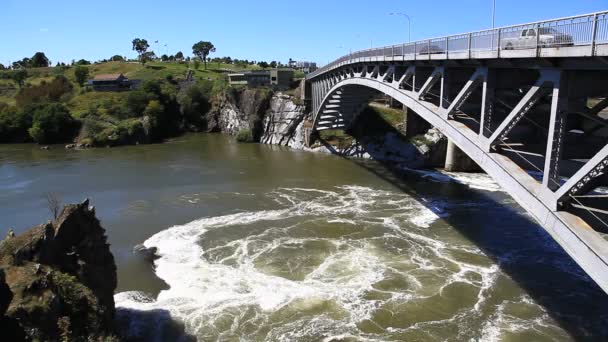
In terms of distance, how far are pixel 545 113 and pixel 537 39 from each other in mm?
15767

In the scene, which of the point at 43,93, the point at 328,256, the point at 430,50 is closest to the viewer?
the point at 328,256

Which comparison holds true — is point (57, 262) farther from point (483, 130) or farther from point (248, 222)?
point (483, 130)

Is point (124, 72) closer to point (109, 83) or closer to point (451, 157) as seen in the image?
point (109, 83)

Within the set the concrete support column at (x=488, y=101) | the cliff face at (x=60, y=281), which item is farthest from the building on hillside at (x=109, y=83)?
the concrete support column at (x=488, y=101)

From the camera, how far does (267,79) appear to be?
74438 millimetres

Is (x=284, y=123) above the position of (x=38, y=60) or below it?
below

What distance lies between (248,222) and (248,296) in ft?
30.0

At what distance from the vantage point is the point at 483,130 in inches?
639

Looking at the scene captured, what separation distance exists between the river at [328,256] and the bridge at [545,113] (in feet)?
15.0

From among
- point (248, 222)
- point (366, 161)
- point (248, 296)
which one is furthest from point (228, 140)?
point (248, 296)

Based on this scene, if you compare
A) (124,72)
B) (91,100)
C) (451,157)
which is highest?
(124,72)

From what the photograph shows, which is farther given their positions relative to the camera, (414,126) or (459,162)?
(414,126)

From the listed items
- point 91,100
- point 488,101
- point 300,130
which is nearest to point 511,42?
point 488,101

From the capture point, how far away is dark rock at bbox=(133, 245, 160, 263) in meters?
21.0
